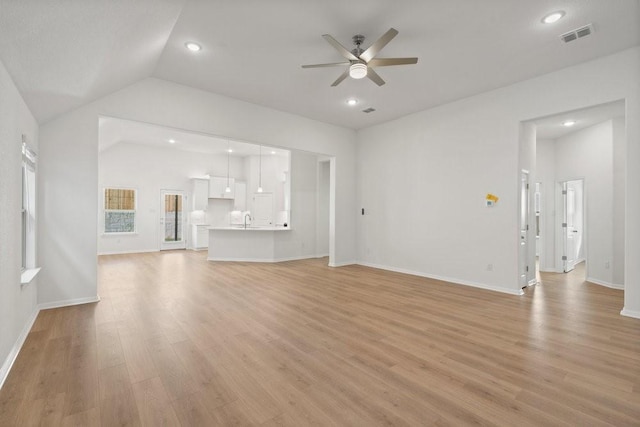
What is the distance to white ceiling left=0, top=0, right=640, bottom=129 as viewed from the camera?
2.24 m

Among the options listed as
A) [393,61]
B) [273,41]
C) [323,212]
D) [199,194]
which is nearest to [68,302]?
[273,41]

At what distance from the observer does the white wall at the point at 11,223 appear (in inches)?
88.9

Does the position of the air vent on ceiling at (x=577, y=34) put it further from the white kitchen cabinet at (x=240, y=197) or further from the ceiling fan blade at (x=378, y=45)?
the white kitchen cabinet at (x=240, y=197)

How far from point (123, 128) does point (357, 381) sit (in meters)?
8.19

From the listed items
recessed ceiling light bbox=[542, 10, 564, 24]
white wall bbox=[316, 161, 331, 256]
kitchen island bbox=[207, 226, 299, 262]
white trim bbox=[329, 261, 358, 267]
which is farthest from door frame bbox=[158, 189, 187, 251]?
recessed ceiling light bbox=[542, 10, 564, 24]

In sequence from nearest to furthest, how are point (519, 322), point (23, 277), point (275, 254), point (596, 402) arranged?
1. point (596, 402)
2. point (23, 277)
3. point (519, 322)
4. point (275, 254)

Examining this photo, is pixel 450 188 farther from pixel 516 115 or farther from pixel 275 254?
pixel 275 254

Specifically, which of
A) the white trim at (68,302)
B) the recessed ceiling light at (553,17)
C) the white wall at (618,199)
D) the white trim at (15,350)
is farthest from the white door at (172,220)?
the white wall at (618,199)

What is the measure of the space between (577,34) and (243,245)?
7.34m

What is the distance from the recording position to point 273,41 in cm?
362

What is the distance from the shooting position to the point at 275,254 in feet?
25.6

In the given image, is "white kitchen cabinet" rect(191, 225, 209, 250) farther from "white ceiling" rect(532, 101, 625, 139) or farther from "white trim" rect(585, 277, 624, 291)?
"white trim" rect(585, 277, 624, 291)

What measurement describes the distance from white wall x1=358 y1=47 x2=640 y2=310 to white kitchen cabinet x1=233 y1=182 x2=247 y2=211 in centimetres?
569

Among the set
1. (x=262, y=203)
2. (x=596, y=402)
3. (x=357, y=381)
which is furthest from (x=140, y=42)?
(x=262, y=203)
